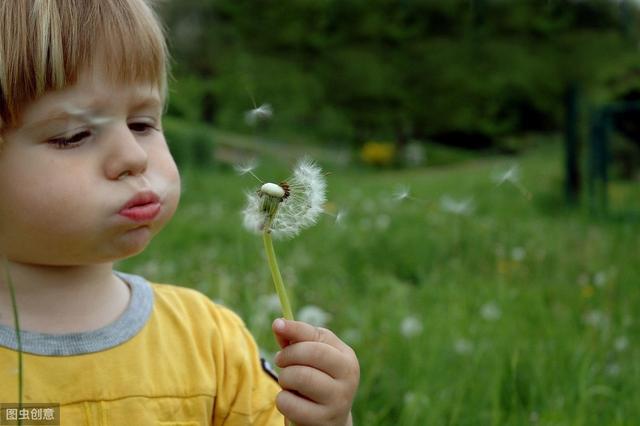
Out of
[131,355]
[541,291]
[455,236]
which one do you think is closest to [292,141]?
[455,236]

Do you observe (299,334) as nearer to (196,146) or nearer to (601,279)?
(601,279)

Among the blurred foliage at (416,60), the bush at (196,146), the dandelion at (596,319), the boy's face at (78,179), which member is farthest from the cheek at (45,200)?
the bush at (196,146)

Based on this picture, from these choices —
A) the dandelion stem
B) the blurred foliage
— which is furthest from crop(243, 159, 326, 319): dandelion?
the blurred foliage

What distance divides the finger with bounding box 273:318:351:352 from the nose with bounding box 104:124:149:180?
0.95ft

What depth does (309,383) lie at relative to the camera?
3.42 feet

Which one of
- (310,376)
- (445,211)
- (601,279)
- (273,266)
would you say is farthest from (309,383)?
(445,211)

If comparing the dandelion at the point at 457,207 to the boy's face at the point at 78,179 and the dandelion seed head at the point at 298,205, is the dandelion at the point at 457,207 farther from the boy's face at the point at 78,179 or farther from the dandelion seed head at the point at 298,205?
the boy's face at the point at 78,179

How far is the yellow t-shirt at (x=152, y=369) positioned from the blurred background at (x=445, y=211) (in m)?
0.30

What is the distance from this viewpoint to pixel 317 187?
102cm

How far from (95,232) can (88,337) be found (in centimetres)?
18

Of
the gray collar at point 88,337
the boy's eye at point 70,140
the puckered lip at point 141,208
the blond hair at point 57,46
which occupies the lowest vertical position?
the gray collar at point 88,337

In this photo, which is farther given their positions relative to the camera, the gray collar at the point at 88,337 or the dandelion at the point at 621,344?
the dandelion at the point at 621,344

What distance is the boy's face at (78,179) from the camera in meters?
1.10

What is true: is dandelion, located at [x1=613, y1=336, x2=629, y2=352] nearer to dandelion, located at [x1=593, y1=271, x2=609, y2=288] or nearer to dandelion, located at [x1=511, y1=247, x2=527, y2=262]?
dandelion, located at [x1=593, y1=271, x2=609, y2=288]
